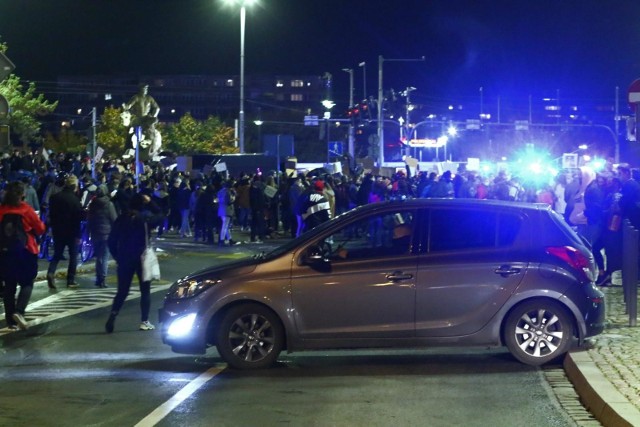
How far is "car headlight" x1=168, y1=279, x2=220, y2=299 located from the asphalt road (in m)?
0.72

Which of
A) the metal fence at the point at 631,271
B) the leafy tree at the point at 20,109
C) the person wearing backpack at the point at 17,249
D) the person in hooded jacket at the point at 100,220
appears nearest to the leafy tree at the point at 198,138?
the leafy tree at the point at 20,109

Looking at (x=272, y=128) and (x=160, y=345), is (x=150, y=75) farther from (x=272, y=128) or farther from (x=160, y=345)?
(x=160, y=345)

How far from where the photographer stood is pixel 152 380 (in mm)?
9828

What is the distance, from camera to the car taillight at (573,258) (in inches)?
404

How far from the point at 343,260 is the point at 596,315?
2.50m

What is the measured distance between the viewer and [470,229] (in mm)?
10383

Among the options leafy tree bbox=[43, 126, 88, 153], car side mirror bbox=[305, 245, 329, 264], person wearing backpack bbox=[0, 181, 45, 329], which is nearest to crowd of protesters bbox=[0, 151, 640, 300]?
person wearing backpack bbox=[0, 181, 45, 329]

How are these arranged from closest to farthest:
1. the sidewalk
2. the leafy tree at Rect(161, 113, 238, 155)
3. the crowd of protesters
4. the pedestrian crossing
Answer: the sidewalk
the pedestrian crossing
the crowd of protesters
the leafy tree at Rect(161, 113, 238, 155)

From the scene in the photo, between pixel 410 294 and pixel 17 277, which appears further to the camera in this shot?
pixel 17 277

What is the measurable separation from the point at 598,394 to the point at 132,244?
21.4 feet

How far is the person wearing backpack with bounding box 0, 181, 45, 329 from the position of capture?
13.2 m

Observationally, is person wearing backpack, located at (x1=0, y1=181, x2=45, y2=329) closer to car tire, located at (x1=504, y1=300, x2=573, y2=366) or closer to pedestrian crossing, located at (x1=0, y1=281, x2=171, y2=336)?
pedestrian crossing, located at (x1=0, y1=281, x2=171, y2=336)

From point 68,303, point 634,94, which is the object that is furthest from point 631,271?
point 68,303

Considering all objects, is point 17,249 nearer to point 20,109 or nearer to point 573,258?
point 573,258
